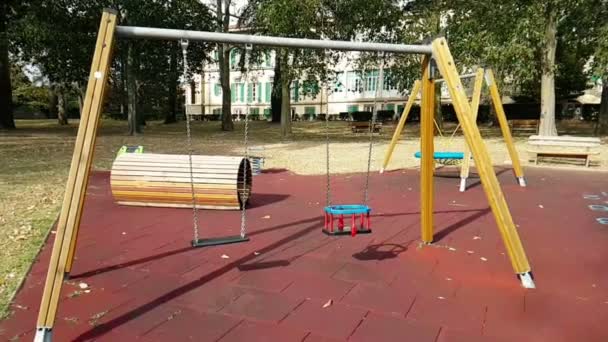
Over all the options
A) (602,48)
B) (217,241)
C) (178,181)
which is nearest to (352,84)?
(602,48)

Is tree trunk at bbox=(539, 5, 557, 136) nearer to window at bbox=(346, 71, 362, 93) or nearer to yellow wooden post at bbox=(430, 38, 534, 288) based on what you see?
yellow wooden post at bbox=(430, 38, 534, 288)

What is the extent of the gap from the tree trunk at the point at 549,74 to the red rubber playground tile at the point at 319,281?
1318cm

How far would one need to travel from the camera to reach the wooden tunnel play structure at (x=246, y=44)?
307cm

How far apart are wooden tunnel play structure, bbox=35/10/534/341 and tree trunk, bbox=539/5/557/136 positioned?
15931 millimetres

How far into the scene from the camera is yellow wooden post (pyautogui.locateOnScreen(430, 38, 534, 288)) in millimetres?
3932

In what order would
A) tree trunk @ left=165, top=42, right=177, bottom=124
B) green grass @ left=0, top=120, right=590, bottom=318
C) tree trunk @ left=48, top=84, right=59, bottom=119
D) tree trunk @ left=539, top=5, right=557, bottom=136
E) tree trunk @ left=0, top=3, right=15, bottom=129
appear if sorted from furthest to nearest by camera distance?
tree trunk @ left=48, top=84, right=59, bottom=119 → tree trunk @ left=165, top=42, right=177, bottom=124 → tree trunk @ left=0, top=3, right=15, bottom=129 → tree trunk @ left=539, top=5, right=557, bottom=136 → green grass @ left=0, top=120, right=590, bottom=318

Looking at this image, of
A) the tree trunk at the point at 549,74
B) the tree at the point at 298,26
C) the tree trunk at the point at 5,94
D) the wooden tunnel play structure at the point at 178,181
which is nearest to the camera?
the wooden tunnel play structure at the point at 178,181

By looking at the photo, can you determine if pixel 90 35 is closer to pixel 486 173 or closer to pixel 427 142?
pixel 427 142

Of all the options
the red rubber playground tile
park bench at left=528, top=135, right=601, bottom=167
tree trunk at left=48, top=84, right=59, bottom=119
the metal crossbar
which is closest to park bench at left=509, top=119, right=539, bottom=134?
park bench at left=528, top=135, right=601, bottom=167

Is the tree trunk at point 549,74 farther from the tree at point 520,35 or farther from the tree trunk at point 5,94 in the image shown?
the tree trunk at point 5,94

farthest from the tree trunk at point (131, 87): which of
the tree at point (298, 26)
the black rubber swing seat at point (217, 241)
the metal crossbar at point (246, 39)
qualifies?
the metal crossbar at point (246, 39)

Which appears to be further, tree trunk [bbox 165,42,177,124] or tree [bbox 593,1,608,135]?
tree trunk [bbox 165,42,177,124]

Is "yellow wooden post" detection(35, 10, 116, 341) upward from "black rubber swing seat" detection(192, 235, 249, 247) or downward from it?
upward


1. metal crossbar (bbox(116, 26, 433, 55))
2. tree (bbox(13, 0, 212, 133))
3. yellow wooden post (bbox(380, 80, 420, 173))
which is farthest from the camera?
tree (bbox(13, 0, 212, 133))
